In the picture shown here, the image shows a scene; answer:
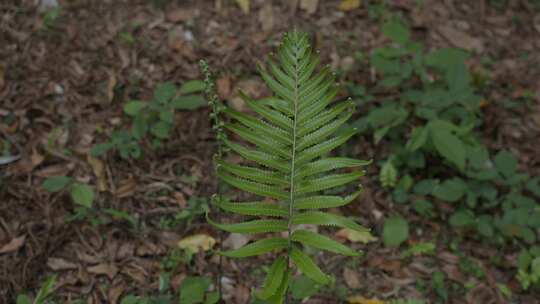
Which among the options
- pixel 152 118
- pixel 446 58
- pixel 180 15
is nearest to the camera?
pixel 152 118

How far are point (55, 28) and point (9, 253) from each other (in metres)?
1.95

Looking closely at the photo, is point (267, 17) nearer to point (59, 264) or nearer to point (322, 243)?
point (59, 264)

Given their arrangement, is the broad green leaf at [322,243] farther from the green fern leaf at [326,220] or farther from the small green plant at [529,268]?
the small green plant at [529,268]

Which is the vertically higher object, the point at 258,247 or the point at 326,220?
the point at 326,220

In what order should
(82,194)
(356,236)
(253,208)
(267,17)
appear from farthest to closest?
1. (267,17)
2. (356,236)
3. (82,194)
4. (253,208)

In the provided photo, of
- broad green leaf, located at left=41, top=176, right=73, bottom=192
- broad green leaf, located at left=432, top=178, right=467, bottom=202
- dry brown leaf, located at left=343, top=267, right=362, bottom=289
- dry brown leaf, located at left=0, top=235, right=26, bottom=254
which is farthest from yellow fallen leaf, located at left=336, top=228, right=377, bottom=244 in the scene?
dry brown leaf, located at left=0, top=235, right=26, bottom=254

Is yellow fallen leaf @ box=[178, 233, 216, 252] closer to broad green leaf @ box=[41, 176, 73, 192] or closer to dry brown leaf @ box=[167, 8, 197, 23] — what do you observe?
broad green leaf @ box=[41, 176, 73, 192]

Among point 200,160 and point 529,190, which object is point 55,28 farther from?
point 529,190

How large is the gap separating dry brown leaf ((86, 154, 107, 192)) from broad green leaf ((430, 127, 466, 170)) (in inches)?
80.6

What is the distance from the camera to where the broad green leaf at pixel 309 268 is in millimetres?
1823

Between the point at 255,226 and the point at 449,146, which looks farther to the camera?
the point at 449,146

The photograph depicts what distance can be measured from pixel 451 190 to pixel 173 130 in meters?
1.85

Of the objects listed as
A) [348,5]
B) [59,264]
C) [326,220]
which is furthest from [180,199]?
[348,5]

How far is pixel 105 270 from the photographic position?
9.24ft
